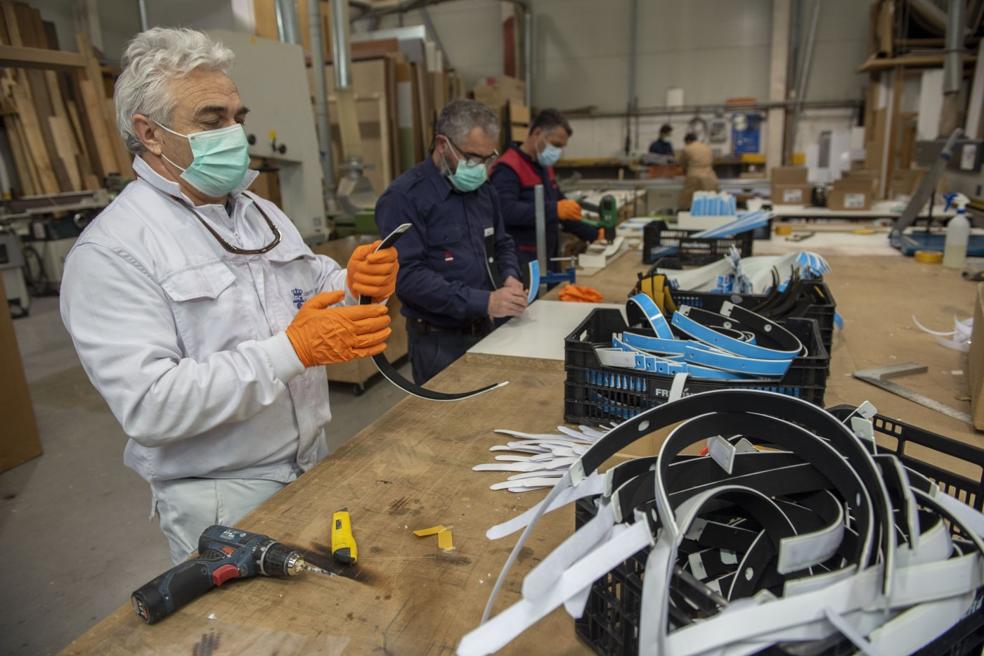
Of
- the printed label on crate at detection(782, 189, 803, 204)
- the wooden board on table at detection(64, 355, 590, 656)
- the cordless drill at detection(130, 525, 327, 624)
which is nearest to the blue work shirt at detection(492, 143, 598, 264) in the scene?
the wooden board on table at detection(64, 355, 590, 656)

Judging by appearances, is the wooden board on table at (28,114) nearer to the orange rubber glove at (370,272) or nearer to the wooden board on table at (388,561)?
the orange rubber glove at (370,272)

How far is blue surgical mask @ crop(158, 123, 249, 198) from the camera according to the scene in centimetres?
125

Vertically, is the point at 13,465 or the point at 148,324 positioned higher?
the point at 148,324

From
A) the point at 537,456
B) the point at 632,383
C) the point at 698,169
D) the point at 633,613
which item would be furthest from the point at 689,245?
the point at 698,169

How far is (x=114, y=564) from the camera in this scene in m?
2.31

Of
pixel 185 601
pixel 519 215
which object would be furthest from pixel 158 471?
pixel 519 215

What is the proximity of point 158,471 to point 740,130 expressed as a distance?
904 centimetres

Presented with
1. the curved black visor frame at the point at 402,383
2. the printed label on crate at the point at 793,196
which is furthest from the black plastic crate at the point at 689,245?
the printed label on crate at the point at 793,196

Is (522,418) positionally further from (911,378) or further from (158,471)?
(911,378)

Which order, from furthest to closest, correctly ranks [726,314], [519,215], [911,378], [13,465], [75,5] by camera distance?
[75,5] < [519,215] < [13,465] < [911,378] < [726,314]

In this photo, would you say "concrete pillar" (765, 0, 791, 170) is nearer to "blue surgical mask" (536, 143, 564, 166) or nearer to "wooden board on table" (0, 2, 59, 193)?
"blue surgical mask" (536, 143, 564, 166)

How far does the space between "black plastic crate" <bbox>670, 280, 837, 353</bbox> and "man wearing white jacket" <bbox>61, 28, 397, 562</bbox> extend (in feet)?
2.71

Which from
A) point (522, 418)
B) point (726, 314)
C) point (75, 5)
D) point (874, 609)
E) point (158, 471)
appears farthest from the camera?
point (75, 5)

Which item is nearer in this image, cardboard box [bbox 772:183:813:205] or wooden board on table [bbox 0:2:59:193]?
cardboard box [bbox 772:183:813:205]
